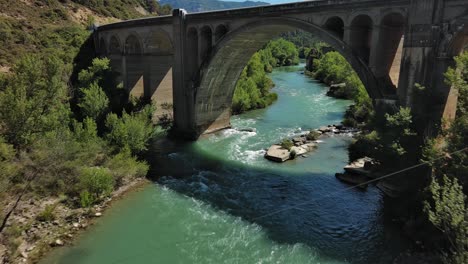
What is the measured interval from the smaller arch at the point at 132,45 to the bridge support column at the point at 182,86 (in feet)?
27.0

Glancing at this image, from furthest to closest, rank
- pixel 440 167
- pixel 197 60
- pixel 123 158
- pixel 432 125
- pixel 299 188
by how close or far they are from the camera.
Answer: pixel 197 60
pixel 123 158
pixel 299 188
pixel 432 125
pixel 440 167

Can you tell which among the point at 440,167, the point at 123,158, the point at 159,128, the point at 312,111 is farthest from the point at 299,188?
the point at 312,111

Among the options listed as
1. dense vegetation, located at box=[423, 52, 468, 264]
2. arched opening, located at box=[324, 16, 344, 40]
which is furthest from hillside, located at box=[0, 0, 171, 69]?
dense vegetation, located at box=[423, 52, 468, 264]

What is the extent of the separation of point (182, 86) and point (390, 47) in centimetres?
1482

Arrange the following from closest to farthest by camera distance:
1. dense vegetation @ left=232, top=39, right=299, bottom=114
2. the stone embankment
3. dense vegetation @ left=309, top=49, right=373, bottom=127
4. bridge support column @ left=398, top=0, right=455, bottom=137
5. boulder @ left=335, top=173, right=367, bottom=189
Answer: bridge support column @ left=398, top=0, right=455, bottom=137 < boulder @ left=335, top=173, right=367, bottom=189 < the stone embankment < dense vegetation @ left=309, top=49, right=373, bottom=127 < dense vegetation @ left=232, top=39, right=299, bottom=114

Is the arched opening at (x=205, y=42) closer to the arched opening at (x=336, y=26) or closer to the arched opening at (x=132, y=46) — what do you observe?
the arched opening at (x=336, y=26)

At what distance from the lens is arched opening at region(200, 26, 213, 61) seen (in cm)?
2492

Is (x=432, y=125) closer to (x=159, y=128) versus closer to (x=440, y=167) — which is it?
(x=440, y=167)

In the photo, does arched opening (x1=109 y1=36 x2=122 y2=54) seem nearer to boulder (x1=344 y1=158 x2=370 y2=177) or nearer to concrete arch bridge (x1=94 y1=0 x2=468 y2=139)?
concrete arch bridge (x1=94 y1=0 x2=468 y2=139)

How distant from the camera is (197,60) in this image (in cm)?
2591

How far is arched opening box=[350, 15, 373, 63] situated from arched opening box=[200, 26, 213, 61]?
10.8 metres

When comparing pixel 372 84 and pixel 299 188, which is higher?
pixel 372 84

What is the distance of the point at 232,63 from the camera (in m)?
27.0

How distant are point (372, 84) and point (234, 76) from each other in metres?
14.0
